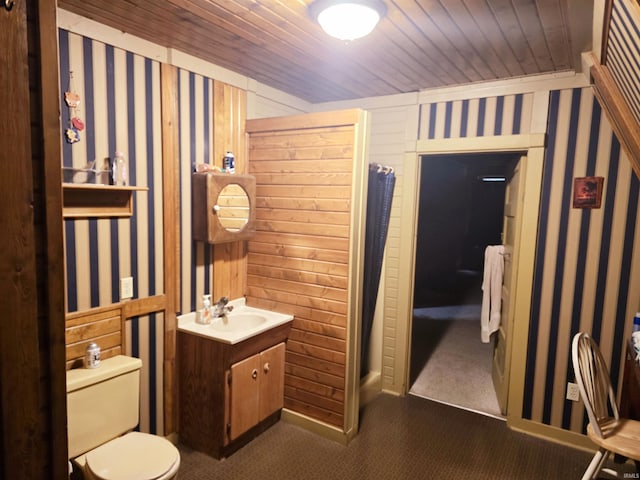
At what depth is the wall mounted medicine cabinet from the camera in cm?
259

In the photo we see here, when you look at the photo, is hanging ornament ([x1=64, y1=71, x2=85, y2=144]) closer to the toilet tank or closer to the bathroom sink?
the toilet tank

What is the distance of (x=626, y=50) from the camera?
5.09 ft

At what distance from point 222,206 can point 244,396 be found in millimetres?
1195

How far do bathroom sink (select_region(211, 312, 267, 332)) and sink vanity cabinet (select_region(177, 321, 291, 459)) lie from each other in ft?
0.62

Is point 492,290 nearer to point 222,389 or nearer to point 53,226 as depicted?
point 222,389

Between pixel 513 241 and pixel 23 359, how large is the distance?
293cm

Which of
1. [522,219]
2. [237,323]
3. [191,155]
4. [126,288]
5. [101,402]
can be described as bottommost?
[101,402]

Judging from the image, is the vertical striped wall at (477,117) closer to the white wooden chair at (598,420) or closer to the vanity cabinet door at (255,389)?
the white wooden chair at (598,420)

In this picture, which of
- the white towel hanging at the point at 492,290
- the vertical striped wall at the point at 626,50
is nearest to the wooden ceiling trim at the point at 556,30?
the vertical striped wall at the point at 626,50

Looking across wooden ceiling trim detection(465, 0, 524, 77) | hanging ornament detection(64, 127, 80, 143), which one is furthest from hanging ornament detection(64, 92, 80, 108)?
wooden ceiling trim detection(465, 0, 524, 77)

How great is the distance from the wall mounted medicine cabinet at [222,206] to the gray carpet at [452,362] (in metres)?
2.04

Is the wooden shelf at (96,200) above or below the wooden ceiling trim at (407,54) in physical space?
below

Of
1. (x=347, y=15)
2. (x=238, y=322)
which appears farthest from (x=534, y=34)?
(x=238, y=322)

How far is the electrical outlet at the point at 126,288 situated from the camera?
2320mm
